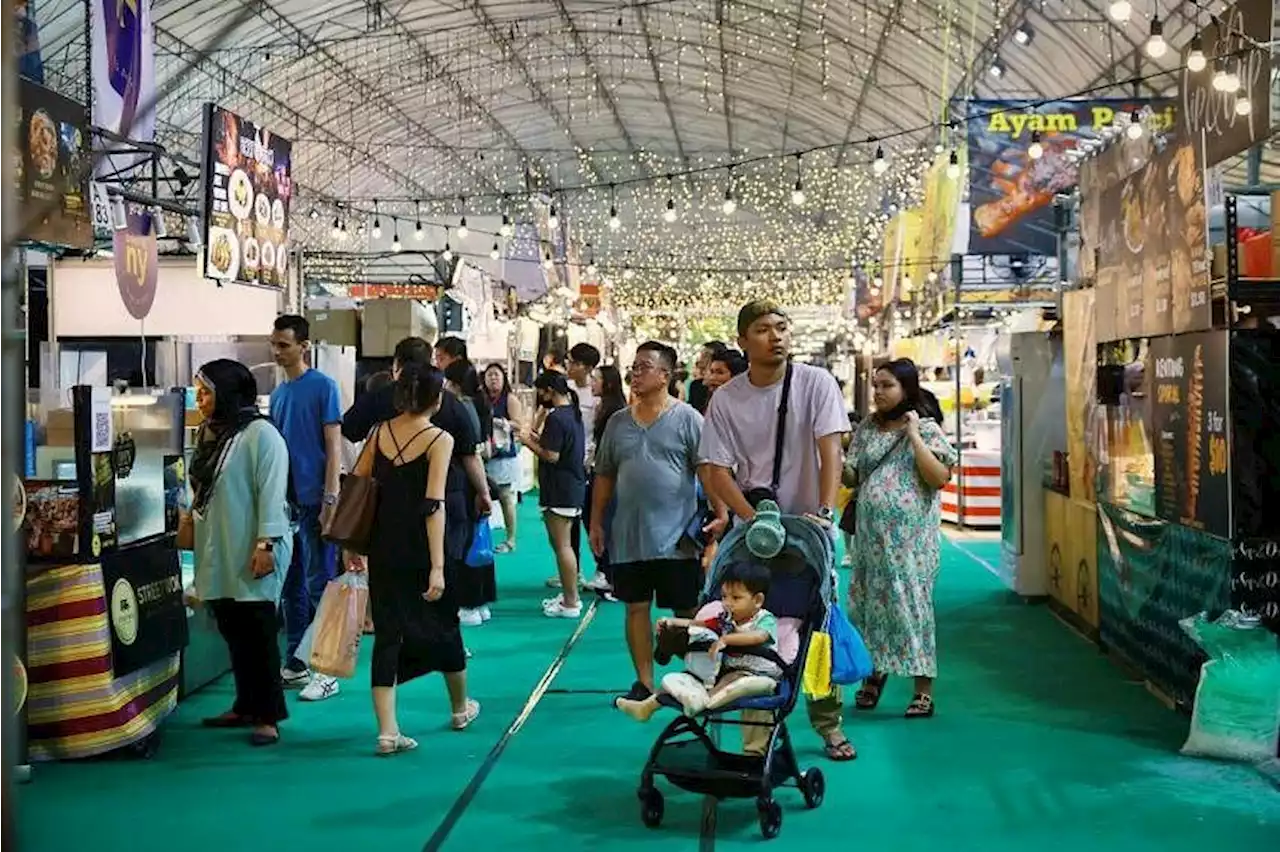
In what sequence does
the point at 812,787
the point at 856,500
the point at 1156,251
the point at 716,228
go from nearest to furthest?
the point at 812,787, the point at 856,500, the point at 1156,251, the point at 716,228

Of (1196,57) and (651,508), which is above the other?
(1196,57)

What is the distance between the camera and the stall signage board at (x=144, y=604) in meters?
5.31

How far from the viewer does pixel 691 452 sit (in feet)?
19.8

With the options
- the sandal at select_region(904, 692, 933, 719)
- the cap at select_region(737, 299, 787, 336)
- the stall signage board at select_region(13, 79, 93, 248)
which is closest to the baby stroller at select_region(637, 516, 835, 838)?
the cap at select_region(737, 299, 787, 336)

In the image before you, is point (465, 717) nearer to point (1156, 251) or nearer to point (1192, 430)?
point (1192, 430)

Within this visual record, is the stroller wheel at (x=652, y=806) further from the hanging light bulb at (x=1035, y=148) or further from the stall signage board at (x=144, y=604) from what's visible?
the hanging light bulb at (x=1035, y=148)

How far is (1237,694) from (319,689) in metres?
3.60

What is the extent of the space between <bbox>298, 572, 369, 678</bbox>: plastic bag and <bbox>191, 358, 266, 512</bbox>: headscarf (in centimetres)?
59

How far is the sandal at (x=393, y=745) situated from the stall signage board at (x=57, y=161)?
2.37 meters

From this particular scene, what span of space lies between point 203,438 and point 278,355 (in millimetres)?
913

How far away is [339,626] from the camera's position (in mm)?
5520

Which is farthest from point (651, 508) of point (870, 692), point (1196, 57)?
point (1196, 57)

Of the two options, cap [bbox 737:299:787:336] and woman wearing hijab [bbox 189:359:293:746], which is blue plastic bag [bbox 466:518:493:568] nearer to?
woman wearing hijab [bbox 189:359:293:746]

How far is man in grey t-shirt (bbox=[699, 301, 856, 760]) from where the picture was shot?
4969mm
